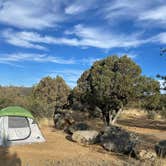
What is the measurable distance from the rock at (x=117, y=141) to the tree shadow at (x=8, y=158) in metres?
4.41

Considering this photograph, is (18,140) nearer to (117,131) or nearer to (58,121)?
(117,131)

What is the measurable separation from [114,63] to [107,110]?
420 cm

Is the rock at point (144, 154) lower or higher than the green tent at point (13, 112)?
lower

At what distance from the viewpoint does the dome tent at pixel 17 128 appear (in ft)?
46.4

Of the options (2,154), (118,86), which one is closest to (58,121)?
(118,86)

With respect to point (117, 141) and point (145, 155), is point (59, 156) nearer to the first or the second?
point (145, 155)

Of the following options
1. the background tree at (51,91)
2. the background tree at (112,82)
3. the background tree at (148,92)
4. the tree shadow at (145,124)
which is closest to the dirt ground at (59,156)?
the background tree at (112,82)

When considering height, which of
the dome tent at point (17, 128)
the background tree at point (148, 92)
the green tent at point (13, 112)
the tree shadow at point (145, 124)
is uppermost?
the background tree at point (148, 92)

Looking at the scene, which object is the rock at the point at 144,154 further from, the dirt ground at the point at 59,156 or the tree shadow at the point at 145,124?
the tree shadow at the point at 145,124

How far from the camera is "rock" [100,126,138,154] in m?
13.2

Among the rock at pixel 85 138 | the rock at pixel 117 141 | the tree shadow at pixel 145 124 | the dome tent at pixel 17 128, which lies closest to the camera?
the rock at pixel 117 141

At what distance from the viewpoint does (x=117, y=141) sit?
1392 cm

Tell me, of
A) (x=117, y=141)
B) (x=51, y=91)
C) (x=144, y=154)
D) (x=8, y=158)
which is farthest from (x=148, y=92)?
(x=8, y=158)

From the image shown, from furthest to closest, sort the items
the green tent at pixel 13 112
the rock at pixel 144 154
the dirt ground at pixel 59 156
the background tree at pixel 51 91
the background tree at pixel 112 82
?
the background tree at pixel 51 91 → the background tree at pixel 112 82 → the green tent at pixel 13 112 → the rock at pixel 144 154 → the dirt ground at pixel 59 156
